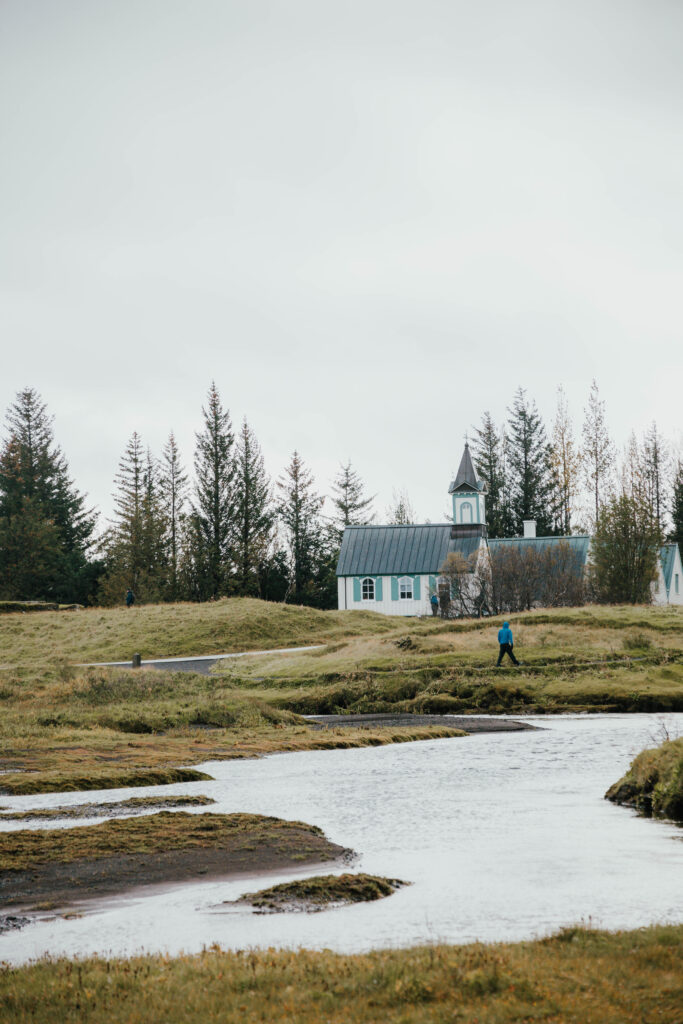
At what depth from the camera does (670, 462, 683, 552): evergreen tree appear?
244ft

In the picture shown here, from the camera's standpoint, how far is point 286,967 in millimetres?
7336

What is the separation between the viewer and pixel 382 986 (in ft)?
22.1

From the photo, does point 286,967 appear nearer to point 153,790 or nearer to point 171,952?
point 171,952

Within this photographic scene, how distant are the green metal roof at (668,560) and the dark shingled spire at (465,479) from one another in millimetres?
12133

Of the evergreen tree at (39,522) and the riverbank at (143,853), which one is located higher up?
the evergreen tree at (39,522)

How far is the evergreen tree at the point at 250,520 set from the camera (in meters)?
78.6

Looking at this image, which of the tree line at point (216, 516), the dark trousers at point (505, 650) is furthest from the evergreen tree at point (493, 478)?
the dark trousers at point (505, 650)

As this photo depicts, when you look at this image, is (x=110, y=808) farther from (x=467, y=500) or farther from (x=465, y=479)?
(x=467, y=500)

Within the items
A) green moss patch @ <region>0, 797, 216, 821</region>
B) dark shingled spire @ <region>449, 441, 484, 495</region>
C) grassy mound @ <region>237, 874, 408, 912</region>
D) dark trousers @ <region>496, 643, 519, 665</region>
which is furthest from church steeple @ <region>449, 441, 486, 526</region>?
grassy mound @ <region>237, 874, 408, 912</region>

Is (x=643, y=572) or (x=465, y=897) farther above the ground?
(x=643, y=572)

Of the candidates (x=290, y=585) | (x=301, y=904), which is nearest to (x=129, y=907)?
(x=301, y=904)

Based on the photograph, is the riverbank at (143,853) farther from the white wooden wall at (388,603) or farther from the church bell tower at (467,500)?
the church bell tower at (467,500)

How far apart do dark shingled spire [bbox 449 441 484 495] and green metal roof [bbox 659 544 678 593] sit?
12.1 meters

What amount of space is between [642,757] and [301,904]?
7.90m
